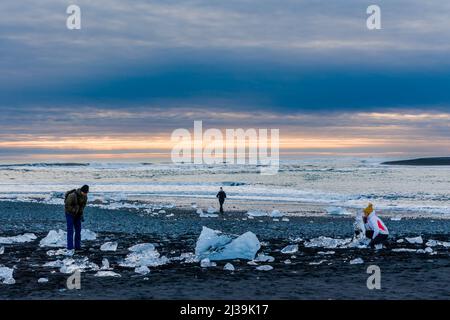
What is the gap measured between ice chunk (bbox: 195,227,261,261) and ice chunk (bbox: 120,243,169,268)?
98 centimetres

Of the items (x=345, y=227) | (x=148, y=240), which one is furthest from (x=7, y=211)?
(x=345, y=227)

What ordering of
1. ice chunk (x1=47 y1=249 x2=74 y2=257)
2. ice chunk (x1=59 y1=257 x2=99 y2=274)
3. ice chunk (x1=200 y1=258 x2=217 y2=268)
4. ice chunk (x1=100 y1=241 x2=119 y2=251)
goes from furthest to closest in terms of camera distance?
1. ice chunk (x1=100 y1=241 x2=119 y2=251)
2. ice chunk (x1=47 y1=249 x2=74 y2=257)
3. ice chunk (x1=200 y1=258 x2=217 y2=268)
4. ice chunk (x1=59 y1=257 x2=99 y2=274)

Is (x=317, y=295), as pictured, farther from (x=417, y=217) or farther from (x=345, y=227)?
(x=417, y=217)

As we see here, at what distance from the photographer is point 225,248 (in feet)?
43.8

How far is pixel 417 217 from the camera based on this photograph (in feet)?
96.6

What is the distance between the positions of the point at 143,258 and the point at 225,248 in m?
2.02

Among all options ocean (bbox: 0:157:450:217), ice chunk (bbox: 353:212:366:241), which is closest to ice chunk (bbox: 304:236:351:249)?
ice chunk (bbox: 353:212:366:241)

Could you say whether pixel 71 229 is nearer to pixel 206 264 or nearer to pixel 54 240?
pixel 54 240

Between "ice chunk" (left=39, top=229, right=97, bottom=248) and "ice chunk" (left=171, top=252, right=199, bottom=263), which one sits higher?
"ice chunk" (left=39, top=229, right=97, bottom=248)

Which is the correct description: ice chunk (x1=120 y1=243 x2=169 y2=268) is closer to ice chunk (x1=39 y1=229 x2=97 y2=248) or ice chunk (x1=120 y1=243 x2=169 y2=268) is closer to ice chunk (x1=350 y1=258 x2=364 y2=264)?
ice chunk (x1=39 y1=229 x2=97 y2=248)

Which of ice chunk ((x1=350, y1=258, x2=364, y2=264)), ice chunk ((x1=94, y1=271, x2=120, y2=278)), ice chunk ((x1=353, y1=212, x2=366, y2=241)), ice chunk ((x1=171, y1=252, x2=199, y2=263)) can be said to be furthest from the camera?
ice chunk ((x1=353, y1=212, x2=366, y2=241))

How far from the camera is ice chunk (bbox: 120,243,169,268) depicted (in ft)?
41.4
